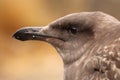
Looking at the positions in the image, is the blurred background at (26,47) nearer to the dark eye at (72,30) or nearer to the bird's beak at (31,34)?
the bird's beak at (31,34)

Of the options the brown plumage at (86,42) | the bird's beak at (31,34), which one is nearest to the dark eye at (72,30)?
the brown plumage at (86,42)

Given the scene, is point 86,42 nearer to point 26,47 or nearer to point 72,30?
point 72,30

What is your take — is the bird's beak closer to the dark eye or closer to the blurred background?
the dark eye

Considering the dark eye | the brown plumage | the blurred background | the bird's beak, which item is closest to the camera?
the brown plumage

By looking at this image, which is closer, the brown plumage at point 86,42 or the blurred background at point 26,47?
the brown plumage at point 86,42

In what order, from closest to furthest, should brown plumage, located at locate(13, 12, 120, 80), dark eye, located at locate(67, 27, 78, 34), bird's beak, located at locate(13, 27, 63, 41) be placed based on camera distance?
brown plumage, located at locate(13, 12, 120, 80)
dark eye, located at locate(67, 27, 78, 34)
bird's beak, located at locate(13, 27, 63, 41)

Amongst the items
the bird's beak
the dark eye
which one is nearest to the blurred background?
the bird's beak
